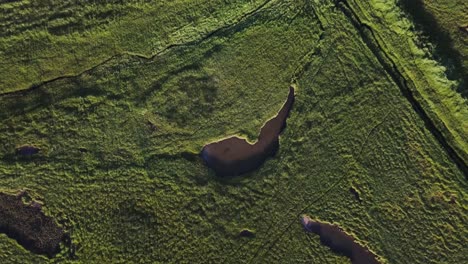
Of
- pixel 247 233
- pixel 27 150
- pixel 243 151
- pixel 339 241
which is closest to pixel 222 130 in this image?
pixel 243 151

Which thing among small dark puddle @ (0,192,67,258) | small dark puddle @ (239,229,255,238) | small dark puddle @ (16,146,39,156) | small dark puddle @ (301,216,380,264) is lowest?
small dark puddle @ (301,216,380,264)

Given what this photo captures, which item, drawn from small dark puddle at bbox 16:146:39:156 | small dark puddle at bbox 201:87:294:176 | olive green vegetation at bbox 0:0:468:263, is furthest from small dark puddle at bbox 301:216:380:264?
small dark puddle at bbox 16:146:39:156

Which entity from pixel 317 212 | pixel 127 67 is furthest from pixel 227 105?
pixel 317 212

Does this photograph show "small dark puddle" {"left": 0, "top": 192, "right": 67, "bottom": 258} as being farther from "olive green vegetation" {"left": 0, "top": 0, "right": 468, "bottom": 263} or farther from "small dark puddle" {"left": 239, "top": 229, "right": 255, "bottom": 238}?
"small dark puddle" {"left": 239, "top": 229, "right": 255, "bottom": 238}

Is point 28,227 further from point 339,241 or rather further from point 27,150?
point 339,241

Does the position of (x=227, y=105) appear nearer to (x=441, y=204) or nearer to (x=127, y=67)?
(x=127, y=67)

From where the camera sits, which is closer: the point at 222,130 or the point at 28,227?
the point at 28,227
